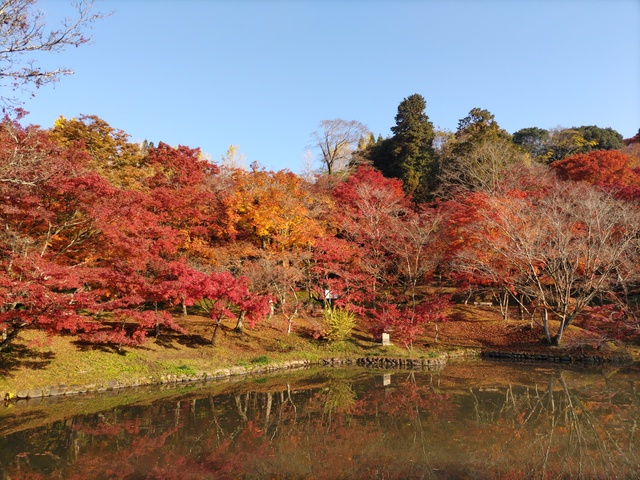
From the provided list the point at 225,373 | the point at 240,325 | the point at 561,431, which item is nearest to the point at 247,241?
the point at 240,325

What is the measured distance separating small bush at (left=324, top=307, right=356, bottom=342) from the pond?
17.5ft

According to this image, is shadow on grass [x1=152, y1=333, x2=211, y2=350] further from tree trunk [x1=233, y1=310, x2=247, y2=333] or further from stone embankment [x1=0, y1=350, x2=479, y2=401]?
stone embankment [x1=0, y1=350, x2=479, y2=401]

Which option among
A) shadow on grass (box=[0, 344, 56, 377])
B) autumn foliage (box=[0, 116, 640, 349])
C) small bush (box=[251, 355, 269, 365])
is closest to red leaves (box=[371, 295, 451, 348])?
autumn foliage (box=[0, 116, 640, 349])

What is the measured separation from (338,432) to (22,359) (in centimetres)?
872

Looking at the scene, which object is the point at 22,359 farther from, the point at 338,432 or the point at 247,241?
the point at 247,241

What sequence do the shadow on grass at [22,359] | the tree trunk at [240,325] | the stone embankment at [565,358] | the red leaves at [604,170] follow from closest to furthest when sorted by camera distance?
the shadow on grass at [22,359]
the stone embankment at [565,358]
the tree trunk at [240,325]
the red leaves at [604,170]

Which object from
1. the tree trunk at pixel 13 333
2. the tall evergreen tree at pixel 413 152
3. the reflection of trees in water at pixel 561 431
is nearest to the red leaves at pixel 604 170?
the tall evergreen tree at pixel 413 152

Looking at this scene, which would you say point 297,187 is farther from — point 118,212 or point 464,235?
point 118,212

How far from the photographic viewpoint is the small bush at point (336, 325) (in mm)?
17984

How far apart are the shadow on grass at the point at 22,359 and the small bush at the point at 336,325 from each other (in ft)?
31.3

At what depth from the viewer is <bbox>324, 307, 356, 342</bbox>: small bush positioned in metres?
18.0

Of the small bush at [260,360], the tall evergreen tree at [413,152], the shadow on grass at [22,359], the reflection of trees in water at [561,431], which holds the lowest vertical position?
the small bush at [260,360]

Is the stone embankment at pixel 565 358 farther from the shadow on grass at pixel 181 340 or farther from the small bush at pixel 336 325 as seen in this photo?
the shadow on grass at pixel 181 340

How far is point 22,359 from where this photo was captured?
38.1ft
